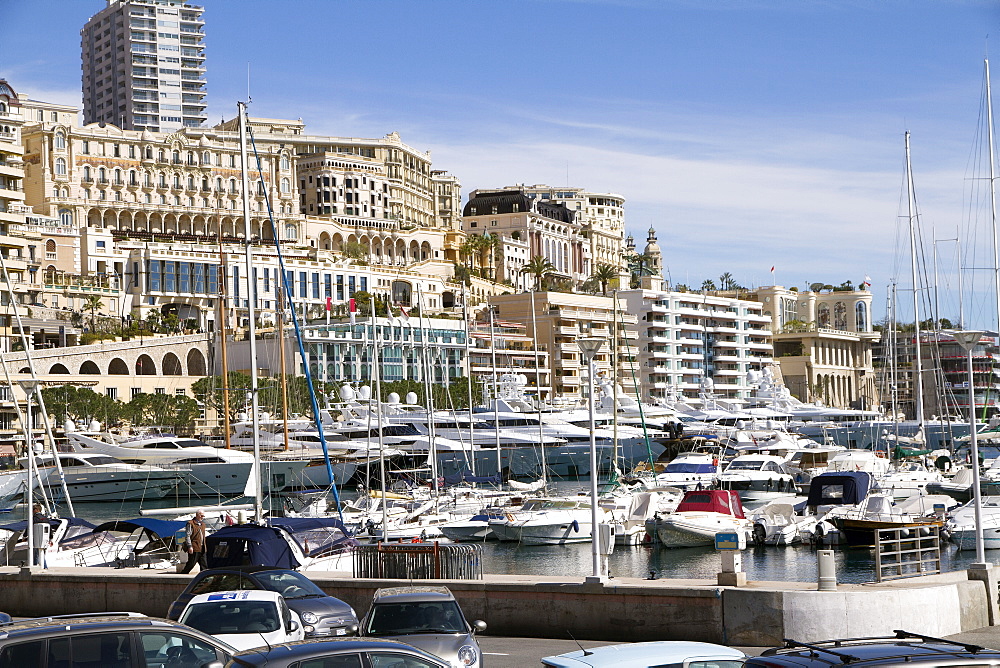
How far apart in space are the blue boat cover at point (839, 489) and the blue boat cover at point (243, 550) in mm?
30912

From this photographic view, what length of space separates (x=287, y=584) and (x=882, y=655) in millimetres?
12429

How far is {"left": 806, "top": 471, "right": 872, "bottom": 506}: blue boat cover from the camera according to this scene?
5075 centimetres

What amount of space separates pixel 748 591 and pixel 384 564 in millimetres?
7142

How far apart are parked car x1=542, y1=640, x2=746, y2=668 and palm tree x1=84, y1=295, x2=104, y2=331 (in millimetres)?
111460

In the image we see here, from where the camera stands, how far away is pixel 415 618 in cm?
1526

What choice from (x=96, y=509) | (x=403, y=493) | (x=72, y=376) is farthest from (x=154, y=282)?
(x=403, y=493)

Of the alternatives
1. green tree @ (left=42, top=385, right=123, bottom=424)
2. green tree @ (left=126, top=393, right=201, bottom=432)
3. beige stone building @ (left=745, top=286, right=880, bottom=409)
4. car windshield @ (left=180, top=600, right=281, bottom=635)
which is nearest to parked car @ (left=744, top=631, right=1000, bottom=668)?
car windshield @ (left=180, top=600, right=281, bottom=635)

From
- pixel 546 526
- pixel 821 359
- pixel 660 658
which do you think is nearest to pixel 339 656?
pixel 660 658

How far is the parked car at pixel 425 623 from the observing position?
14.6 metres

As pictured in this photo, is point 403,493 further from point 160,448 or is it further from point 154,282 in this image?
point 154,282

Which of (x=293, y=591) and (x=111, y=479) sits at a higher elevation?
(x=293, y=591)

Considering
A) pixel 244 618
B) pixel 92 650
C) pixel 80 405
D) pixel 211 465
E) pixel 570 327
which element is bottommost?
pixel 211 465

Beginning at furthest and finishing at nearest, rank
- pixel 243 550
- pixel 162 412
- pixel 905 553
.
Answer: pixel 162 412 < pixel 243 550 < pixel 905 553

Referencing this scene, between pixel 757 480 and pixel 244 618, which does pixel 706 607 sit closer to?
pixel 244 618
